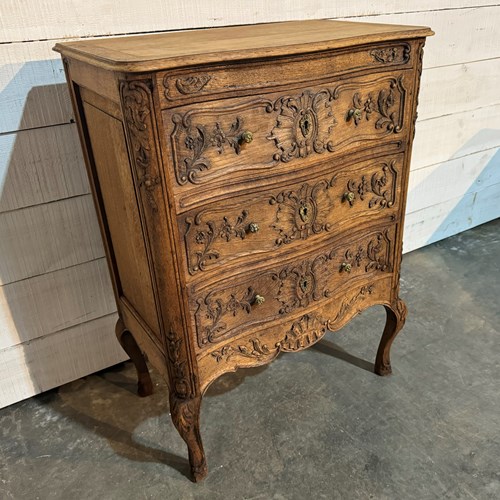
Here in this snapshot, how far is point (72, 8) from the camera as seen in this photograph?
1.48m

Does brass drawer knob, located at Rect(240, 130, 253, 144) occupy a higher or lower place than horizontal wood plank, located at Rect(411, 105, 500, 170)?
higher

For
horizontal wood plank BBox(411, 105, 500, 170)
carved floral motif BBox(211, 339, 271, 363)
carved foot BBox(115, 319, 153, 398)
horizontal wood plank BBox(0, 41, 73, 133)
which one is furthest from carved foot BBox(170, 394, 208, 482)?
horizontal wood plank BBox(411, 105, 500, 170)

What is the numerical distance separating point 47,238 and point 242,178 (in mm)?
803

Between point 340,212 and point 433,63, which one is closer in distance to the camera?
point 340,212

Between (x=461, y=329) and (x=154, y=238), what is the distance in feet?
4.72

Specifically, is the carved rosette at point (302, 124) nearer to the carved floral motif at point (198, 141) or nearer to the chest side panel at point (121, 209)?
the carved floral motif at point (198, 141)

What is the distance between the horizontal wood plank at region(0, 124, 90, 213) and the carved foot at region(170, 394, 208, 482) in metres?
0.76

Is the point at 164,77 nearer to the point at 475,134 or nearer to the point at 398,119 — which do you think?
the point at 398,119

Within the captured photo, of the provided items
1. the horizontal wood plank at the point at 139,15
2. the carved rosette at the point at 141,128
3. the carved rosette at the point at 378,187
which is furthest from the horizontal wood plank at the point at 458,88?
the carved rosette at the point at 141,128

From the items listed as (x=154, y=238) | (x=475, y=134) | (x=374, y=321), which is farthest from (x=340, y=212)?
(x=475, y=134)

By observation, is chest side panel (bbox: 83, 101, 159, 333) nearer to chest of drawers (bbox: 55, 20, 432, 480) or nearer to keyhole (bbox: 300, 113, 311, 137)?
chest of drawers (bbox: 55, 20, 432, 480)

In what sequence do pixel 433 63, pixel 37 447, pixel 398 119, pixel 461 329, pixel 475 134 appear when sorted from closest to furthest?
pixel 398 119 → pixel 37 447 → pixel 461 329 → pixel 433 63 → pixel 475 134

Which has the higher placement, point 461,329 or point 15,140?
point 15,140

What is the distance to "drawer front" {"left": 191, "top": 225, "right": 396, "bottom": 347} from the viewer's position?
1.31 meters
